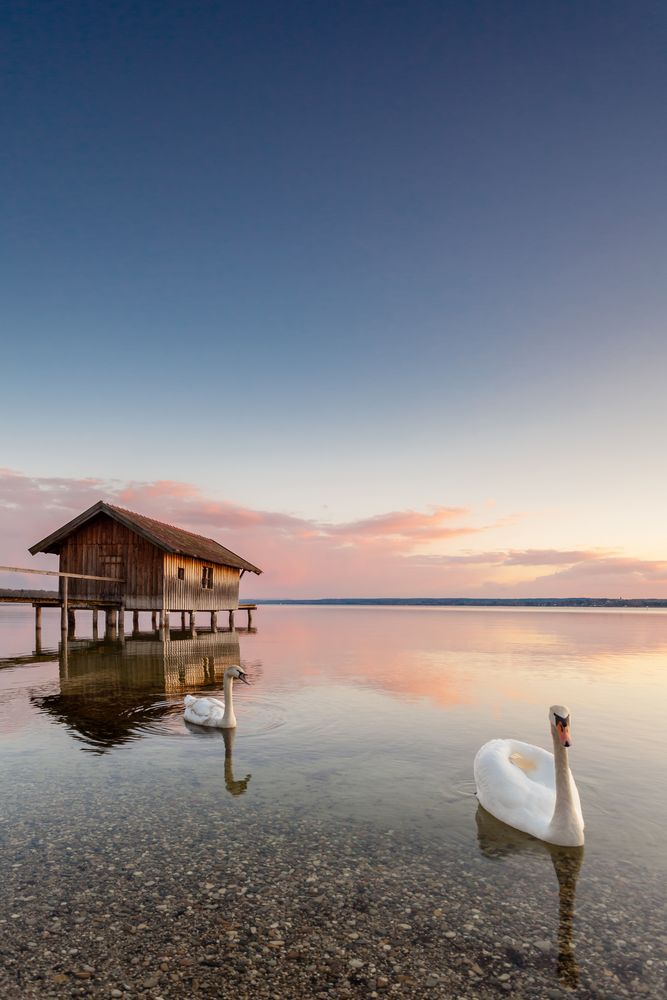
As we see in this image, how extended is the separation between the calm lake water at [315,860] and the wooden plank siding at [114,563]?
1847 centimetres

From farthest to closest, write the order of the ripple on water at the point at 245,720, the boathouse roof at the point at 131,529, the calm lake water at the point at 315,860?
the boathouse roof at the point at 131,529 → the ripple on water at the point at 245,720 → the calm lake water at the point at 315,860

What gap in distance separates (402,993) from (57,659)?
96.5 ft

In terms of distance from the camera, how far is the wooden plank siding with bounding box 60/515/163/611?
116 ft

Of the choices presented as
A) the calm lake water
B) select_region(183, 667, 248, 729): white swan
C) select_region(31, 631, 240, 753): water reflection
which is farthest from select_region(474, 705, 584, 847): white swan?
select_region(31, 631, 240, 753): water reflection

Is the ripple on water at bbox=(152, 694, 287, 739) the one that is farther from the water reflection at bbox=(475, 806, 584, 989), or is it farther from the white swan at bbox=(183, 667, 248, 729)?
the water reflection at bbox=(475, 806, 584, 989)

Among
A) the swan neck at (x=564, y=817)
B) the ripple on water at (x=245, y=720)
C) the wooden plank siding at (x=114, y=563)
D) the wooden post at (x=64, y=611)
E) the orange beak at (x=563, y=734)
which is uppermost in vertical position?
the wooden plank siding at (x=114, y=563)

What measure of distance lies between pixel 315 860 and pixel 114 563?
103 feet

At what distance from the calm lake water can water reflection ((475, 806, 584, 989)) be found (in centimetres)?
3

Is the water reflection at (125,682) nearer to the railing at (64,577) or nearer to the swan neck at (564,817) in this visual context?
the railing at (64,577)

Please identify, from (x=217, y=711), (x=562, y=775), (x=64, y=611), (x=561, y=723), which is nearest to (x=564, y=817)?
(x=562, y=775)

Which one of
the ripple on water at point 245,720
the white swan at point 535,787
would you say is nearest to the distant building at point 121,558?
the ripple on water at point 245,720

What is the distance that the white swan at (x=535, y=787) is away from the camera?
7.77 metres

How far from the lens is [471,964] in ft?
17.6

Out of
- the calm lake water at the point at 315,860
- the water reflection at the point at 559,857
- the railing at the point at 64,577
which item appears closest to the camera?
the calm lake water at the point at 315,860
